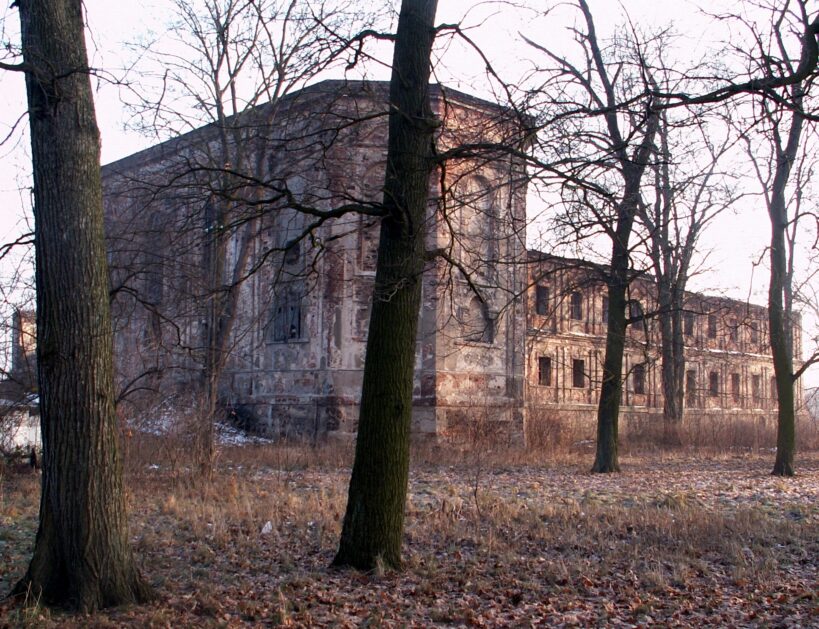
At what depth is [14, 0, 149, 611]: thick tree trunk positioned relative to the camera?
21.5 ft

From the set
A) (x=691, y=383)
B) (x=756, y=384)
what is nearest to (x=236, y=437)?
(x=691, y=383)

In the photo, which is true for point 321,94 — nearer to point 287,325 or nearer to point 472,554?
point 472,554

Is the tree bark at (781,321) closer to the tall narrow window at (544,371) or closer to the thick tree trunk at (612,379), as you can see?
the thick tree trunk at (612,379)

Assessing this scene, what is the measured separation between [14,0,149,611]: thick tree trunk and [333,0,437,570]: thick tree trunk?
7.26 ft

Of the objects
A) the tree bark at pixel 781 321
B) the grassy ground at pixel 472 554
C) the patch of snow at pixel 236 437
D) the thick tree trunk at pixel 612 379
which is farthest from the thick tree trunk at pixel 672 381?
the patch of snow at pixel 236 437

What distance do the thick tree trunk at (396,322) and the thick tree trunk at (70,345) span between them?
2.21 metres

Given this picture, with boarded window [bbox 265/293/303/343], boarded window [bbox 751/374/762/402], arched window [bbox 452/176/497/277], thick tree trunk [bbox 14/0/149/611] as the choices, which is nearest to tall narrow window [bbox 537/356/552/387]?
arched window [bbox 452/176/497/277]

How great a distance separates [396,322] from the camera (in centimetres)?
827

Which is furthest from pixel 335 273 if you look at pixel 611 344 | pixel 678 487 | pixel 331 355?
pixel 678 487

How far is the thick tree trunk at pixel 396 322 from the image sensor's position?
318 inches

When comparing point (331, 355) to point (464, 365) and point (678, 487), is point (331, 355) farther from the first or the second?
point (678, 487)

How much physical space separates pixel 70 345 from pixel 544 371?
36463mm

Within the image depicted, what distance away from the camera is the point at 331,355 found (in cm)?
2666

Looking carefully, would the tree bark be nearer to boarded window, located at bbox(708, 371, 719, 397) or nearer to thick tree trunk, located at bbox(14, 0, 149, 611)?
thick tree trunk, located at bbox(14, 0, 149, 611)
